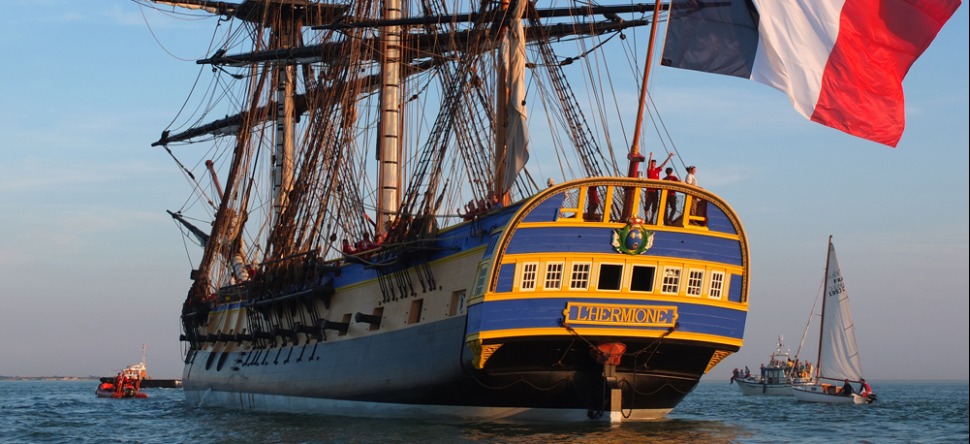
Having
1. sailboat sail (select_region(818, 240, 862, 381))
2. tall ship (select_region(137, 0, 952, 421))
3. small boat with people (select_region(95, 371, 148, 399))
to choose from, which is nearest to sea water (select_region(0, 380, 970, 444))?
tall ship (select_region(137, 0, 952, 421))

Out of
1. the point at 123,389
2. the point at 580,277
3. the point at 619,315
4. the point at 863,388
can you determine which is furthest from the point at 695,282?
the point at 123,389

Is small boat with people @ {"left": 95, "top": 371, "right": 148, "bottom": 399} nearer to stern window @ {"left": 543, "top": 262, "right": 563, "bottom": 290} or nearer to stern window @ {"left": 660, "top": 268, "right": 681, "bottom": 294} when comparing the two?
stern window @ {"left": 543, "top": 262, "right": 563, "bottom": 290}

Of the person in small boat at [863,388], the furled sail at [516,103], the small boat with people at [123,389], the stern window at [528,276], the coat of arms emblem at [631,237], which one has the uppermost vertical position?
the furled sail at [516,103]

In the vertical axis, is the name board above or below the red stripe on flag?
below

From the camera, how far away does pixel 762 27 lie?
2542 centimetres

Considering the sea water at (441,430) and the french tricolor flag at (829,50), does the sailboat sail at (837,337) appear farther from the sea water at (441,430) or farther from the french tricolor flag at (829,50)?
the french tricolor flag at (829,50)

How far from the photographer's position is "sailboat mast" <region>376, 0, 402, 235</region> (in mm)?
42375

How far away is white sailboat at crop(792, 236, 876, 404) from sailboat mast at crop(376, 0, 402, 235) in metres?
31.1

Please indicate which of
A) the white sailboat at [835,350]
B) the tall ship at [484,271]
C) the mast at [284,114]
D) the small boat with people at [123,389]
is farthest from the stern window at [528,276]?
the small boat with people at [123,389]

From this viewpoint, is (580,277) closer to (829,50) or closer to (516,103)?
(516,103)

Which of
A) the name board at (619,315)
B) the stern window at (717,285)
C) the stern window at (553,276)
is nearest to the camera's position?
the name board at (619,315)

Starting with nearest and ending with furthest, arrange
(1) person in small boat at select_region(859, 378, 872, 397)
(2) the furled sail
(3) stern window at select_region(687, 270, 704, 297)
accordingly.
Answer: (3) stern window at select_region(687, 270, 704, 297), (2) the furled sail, (1) person in small boat at select_region(859, 378, 872, 397)

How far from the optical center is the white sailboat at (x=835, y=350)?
208 ft

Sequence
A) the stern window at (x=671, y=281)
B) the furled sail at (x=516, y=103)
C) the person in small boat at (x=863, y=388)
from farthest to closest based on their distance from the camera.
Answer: the person in small boat at (x=863, y=388), the furled sail at (x=516, y=103), the stern window at (x=671, y=281)
